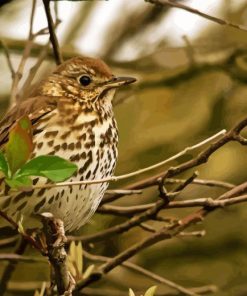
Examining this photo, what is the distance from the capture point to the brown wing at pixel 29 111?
103 inches

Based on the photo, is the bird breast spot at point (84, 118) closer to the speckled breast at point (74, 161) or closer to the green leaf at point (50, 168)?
the speckled breast at point (74, 161)

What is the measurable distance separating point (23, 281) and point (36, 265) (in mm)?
80

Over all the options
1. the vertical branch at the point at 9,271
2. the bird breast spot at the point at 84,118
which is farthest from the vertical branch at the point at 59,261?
the vertical branch at the point at 9,271

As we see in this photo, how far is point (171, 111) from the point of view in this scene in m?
3.92

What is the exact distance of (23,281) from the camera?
12.2 feet

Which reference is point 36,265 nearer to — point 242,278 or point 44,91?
point 242,278

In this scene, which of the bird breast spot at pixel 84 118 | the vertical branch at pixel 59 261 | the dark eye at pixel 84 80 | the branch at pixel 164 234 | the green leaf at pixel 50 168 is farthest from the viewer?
the dark eye at pixel 84 80

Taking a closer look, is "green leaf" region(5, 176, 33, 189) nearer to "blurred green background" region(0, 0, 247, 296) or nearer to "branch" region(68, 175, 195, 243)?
"branch" region(68, 175, 195, 243)

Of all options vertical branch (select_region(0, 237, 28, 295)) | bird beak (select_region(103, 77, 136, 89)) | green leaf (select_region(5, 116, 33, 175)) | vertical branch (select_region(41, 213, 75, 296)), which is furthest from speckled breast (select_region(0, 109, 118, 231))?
green leaf (select_region(5, 116, 33, 175))

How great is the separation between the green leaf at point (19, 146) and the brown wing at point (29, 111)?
0.73m

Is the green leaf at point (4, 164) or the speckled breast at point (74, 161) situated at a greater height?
the green leaf at point (4, 164)

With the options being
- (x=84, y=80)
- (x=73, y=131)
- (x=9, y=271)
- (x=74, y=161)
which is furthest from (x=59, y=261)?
(x=9, y=271)

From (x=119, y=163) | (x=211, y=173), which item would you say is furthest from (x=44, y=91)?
(x=211, y=173)

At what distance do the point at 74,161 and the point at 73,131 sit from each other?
121 mm
